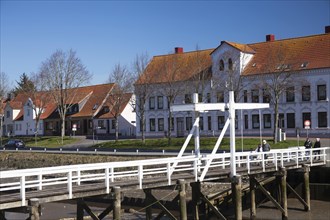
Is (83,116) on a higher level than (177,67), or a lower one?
lower

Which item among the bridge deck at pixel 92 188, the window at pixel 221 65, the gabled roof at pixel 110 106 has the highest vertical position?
the window at pixel 221 65

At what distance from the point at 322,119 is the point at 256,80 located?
768 centimetres

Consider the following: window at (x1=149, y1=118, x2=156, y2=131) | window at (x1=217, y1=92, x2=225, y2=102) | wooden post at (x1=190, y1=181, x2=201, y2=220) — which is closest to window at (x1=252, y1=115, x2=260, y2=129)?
window at (x1=217, y1=92, x2=225, y2=102)

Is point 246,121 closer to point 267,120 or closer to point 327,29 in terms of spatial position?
point 267,120

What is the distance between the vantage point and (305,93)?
5288cm

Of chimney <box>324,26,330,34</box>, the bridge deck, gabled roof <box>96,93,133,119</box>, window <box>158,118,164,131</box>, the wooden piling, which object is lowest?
the wooden piling

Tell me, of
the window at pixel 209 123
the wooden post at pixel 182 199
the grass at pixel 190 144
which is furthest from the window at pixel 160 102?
the wooden post at pixel 182 199

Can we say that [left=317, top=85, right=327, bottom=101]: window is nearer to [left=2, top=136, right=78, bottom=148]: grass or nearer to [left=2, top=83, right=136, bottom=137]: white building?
[left=2, top=83, right=136, bottom=137]: white building

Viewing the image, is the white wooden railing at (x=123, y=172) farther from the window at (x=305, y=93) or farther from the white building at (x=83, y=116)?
the white building at (x=83, y=116)

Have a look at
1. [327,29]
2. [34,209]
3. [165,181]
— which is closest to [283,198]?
[165,181]

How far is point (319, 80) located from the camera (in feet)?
169

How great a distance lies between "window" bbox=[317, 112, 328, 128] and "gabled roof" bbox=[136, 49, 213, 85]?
13.4 meters

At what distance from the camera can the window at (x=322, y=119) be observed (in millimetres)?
51469

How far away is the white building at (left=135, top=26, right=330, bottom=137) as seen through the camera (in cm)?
5172
